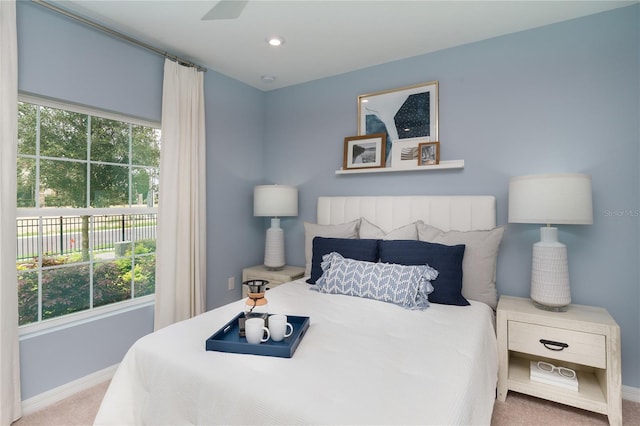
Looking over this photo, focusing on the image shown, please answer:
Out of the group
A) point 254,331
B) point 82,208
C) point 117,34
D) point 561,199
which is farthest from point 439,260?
point 117,34

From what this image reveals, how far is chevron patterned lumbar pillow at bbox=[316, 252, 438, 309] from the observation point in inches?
82.9

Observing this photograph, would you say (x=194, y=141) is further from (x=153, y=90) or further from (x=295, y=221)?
(x=295, y=221)

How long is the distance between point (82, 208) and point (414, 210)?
8.50 feet

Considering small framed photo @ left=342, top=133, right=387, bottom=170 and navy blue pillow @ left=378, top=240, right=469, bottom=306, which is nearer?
navy blue pillow @ left=378, top=240, right=469, bottom=306

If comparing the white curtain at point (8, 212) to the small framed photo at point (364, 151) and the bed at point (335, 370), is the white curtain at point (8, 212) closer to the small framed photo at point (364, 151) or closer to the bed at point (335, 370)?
the bed at point (335, 370)

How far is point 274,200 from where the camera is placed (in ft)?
10.7

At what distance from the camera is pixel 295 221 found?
364cm

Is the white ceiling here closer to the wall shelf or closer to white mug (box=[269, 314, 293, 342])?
the wall shelf

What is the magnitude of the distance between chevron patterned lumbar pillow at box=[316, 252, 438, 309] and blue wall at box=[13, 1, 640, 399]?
858 mm

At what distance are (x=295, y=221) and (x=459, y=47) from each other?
7.41 feet

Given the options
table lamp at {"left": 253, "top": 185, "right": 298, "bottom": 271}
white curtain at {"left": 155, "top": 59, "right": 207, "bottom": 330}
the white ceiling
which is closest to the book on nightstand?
table lamp at {"left": 253, "top": 185, "right": 298, "bottom": 271}

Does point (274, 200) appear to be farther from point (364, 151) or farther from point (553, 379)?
point (553, 379)

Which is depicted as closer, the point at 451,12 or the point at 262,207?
the point at 451,12

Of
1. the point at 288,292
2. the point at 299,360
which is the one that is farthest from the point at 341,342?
the point at 288,292
